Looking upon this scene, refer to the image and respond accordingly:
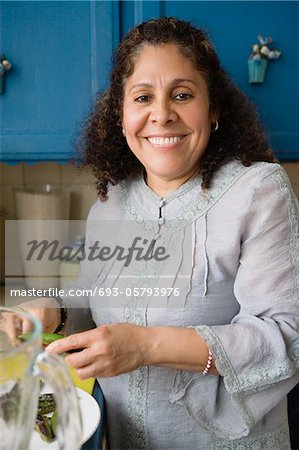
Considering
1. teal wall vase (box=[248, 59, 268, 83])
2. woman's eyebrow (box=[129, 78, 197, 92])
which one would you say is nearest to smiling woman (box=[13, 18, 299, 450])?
woman's eyebrow (box=[129, 78, 197, 92])

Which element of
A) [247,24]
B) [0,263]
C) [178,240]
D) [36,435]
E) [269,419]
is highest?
[247,24]

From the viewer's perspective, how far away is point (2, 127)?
1.58 meters

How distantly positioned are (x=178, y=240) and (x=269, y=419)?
1.09 ft

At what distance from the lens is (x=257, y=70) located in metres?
1.54

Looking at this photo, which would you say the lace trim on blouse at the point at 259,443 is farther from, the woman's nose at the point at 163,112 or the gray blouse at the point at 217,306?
the woman's nose at the point at 163,112

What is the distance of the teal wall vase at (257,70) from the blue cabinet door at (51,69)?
0.35m

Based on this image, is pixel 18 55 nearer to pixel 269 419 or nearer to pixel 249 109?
pixel 249 109

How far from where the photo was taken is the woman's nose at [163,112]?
1.00m

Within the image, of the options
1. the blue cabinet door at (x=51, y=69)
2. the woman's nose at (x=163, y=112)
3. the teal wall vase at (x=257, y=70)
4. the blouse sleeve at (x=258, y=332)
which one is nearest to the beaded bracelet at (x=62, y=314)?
the blouse sleeve at (x=258, y=332)

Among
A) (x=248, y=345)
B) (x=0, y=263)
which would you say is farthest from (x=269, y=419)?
(x=0, y=263)

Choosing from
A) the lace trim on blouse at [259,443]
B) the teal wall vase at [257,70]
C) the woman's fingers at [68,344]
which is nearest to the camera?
the woman's fingers at [68,344]

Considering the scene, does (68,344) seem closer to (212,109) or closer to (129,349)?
(129,349)

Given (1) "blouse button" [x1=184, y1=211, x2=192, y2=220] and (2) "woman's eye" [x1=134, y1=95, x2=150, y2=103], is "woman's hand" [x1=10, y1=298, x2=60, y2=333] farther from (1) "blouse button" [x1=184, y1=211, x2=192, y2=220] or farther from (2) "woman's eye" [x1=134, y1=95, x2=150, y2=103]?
(2) "woman's eye" [x1=134, y1=95, x2=150, y2=103]

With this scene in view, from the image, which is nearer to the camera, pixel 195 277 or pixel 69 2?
pixel 195 277
